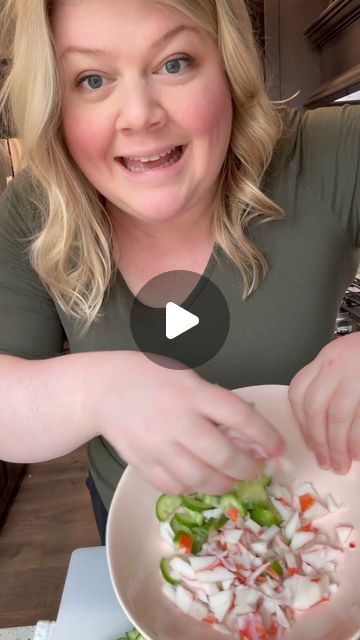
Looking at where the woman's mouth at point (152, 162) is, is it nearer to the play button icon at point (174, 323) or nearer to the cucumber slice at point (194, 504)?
the play button icon at point (174, 323)

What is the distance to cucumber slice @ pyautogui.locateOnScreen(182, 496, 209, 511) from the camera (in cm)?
66

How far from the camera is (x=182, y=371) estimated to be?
1.70 feet

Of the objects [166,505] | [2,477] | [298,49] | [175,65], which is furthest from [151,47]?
[2,477]

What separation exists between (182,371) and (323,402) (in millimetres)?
172

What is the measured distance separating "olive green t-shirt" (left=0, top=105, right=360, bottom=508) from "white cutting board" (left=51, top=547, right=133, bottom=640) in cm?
33

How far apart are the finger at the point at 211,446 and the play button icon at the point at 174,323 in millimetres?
351

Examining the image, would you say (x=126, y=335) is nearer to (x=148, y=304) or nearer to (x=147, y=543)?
(x=148, y=304)

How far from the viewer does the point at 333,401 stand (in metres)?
0.60

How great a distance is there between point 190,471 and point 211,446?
3 centimetres

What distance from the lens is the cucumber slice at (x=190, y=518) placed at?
65 centimetres

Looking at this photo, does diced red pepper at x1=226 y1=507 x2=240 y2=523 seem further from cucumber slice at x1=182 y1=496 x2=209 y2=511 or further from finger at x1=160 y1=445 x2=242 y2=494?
finger at x1=160 y1=445 x2=242 y2=494

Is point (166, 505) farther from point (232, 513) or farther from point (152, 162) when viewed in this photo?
point (152, 162)

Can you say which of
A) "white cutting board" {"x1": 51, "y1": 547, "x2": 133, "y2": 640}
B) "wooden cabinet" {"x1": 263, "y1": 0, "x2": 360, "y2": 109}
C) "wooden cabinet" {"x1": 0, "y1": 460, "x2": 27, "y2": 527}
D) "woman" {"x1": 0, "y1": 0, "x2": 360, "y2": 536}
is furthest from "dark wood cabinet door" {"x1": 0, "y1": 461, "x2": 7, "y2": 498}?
"wooden cabinet" {"x1": 263, "y1": 0, "x2": 360, "y2": 109}
